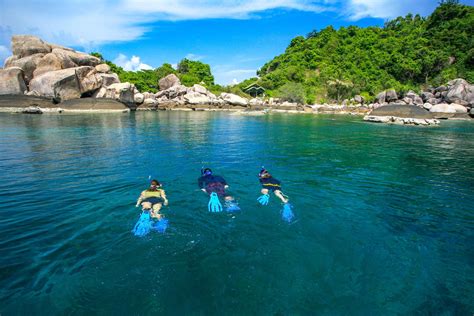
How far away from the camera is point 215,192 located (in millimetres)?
8891

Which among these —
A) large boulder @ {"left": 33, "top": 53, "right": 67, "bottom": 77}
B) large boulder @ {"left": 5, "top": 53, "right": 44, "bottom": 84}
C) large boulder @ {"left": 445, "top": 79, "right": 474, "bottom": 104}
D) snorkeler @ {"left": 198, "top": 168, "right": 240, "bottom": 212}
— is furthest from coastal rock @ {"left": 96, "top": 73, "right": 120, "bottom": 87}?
large boulder @ {"left": 445, "top": 79, "right": 474, "bottom": 104}

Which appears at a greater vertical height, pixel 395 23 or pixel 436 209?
pixel 395 23

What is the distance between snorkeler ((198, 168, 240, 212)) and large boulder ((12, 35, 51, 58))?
2814 inches

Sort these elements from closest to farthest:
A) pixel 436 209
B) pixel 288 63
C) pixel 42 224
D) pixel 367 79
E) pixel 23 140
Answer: pixel 42 224 < pixel 436 209 < pixel 23 140 < pixel 367 79 < pixel 288 63

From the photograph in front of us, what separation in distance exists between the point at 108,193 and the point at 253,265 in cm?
666

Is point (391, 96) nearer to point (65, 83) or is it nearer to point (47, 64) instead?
point (65, 83)

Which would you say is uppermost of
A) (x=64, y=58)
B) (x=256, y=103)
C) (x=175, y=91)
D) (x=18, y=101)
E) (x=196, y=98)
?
(x=64, y=58)

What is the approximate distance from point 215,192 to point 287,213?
105 inches

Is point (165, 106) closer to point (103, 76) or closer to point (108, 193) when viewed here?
point (103, 76)

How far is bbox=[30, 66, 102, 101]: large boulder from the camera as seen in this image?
52562 millimetres

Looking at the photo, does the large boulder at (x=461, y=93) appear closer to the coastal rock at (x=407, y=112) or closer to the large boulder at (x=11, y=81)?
the coastal rock at (x=407, y=112)

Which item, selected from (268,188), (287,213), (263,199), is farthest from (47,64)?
(287,213)

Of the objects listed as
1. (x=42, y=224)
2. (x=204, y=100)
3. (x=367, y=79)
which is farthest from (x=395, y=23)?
(x=42, y=224)

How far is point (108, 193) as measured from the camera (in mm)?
9336
